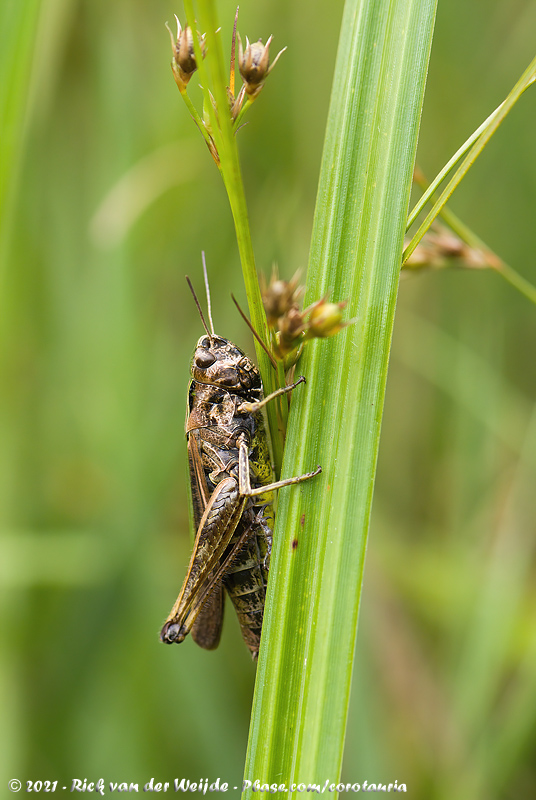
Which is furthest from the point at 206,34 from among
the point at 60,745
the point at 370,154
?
the point at 60,745

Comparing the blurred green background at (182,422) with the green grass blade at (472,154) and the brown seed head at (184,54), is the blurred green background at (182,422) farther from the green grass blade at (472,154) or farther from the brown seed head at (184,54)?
the green grass blade at (472,154)

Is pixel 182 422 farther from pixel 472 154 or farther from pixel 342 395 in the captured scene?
pixel 472 154

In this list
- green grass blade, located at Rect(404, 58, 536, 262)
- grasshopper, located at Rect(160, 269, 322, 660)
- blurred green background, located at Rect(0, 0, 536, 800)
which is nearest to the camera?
green grass blade, located at Rect(404, 58, 536, 262)

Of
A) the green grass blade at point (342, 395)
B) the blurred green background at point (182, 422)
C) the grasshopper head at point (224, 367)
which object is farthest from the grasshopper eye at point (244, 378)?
the green grass blade at point (342, 395)

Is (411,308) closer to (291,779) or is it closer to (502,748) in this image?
(502,748)

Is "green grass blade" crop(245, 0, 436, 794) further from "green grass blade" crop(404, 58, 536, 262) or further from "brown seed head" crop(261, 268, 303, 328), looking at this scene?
"brown seed head" crop(261, 268, 303, 328)

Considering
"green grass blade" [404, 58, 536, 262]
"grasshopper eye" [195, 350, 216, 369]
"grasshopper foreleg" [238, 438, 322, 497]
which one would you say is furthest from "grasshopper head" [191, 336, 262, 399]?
"green grass blade" [404, 58, 536, 262]
